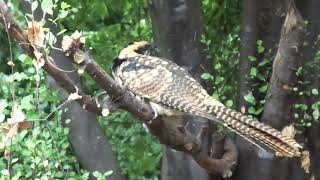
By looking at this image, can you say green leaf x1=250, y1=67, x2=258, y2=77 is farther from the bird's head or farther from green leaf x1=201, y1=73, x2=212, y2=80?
the bird's head

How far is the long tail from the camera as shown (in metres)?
1.93

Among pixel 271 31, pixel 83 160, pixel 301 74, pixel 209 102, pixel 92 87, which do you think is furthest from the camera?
pixel 92 87

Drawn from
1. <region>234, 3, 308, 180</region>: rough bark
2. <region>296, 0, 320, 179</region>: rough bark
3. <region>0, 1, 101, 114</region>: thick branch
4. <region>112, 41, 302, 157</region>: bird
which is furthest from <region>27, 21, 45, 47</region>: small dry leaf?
<region>296, 0, 320, 179</region>: rough bark

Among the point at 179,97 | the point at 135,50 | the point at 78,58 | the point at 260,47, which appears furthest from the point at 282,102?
the point at 78,58

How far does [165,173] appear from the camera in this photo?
2.89 m

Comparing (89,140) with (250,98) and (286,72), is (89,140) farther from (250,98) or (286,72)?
(286,72)

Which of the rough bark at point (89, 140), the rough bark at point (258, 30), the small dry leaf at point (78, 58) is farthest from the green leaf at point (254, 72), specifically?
the small dry leaf at point (78, 58)

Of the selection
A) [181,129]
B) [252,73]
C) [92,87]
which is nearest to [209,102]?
[181,129]

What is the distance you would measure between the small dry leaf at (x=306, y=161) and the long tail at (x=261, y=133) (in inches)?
26.1

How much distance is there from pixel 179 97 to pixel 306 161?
28.8 inches

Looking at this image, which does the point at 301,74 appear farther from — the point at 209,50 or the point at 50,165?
the point at 50,165

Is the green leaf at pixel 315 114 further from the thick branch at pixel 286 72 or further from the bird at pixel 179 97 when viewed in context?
the bird at pixel 179 97

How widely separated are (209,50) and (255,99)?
417 mm

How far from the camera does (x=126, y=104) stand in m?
1.80
